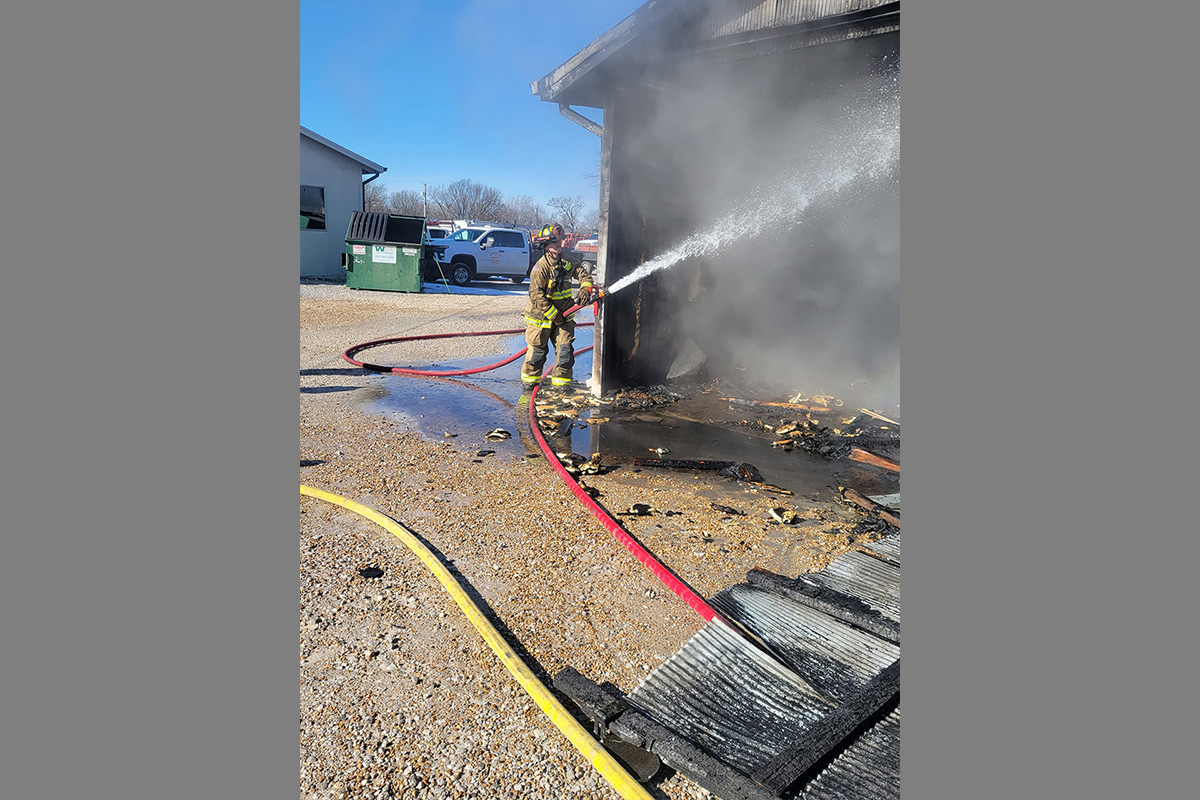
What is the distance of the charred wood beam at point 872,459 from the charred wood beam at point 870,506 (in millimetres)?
791

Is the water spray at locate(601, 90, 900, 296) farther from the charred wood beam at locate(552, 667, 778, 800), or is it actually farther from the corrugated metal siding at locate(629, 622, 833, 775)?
the charred wood beam at locate(552, 667, 778, 800)

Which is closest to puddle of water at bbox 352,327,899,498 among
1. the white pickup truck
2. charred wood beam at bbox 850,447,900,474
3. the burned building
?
charred wood beam at bbox 850,447,900,474

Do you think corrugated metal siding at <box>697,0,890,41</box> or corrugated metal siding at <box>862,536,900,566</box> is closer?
corrugated metal siding at <box>862,536,900,566</box>

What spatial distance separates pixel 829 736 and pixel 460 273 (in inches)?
874

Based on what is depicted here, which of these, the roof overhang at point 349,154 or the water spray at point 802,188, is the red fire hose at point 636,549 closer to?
the water spray at point 802,188

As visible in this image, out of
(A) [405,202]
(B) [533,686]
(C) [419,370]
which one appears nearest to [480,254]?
(C) [419,370]

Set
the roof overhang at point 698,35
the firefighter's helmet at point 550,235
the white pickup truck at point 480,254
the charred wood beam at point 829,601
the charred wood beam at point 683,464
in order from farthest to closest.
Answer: the white pickup truck at point 480,254 < the firefighter's helmet at point 550,235 < the charred wood beam at point 683,464 < the roof overhang at point 698,35 < the charred wood beam at point 829,601

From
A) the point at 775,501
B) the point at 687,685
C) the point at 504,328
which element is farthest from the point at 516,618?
the point at 504,328

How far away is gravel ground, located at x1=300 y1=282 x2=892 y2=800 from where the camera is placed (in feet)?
7.47

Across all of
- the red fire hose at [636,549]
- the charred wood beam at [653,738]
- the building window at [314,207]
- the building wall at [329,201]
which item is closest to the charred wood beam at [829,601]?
the red fire hose at [636,549]

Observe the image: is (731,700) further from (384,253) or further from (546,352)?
(384,253)

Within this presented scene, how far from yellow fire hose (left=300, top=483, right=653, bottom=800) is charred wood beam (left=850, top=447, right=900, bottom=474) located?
3.84 metres

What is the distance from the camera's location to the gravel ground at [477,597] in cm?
228

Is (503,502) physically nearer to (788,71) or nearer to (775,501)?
(775,501)
